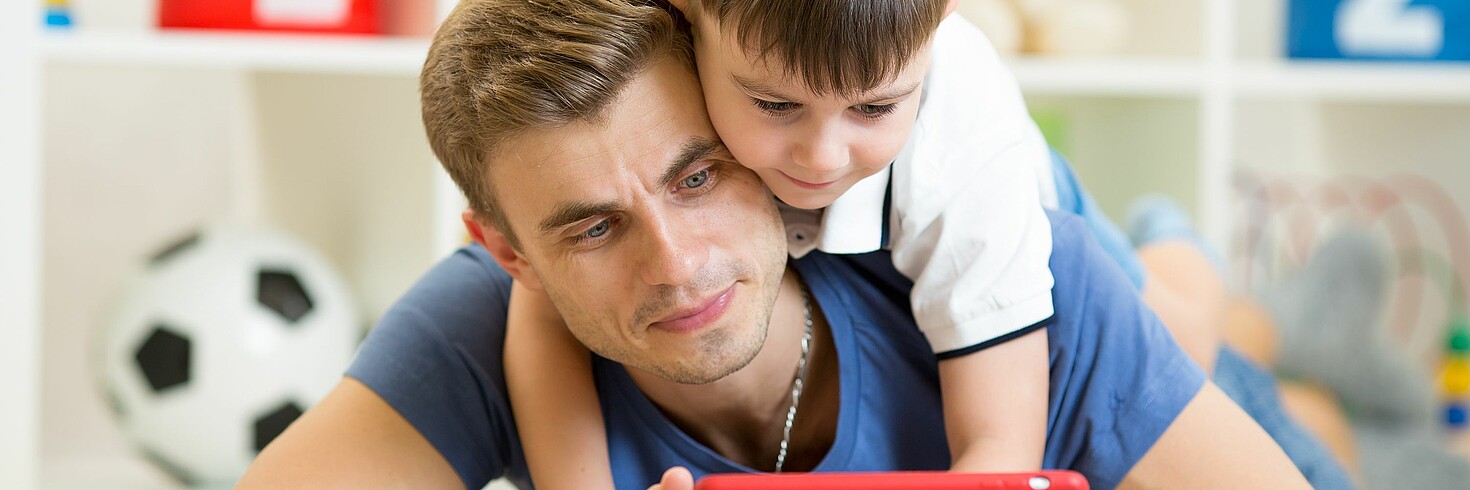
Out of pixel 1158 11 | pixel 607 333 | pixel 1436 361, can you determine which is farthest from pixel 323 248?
pixel 1436 361

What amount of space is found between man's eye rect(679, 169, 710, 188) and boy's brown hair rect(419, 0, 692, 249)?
0.07 metres

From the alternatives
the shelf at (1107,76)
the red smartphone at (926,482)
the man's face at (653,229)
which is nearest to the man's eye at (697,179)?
the man's face at (653,229)

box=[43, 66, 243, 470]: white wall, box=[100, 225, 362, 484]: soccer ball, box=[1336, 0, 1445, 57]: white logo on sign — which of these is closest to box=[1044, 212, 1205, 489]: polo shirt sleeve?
box=[100, 225, 362, 484]: soccer ball

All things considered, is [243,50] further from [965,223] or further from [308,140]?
[965,223]

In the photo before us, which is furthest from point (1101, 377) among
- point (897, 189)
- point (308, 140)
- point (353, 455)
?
point (308, 140)

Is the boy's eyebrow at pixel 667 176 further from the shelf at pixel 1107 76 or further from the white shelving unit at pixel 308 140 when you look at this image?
the shelf at pixel 1107 76

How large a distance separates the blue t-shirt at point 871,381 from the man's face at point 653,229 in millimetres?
112

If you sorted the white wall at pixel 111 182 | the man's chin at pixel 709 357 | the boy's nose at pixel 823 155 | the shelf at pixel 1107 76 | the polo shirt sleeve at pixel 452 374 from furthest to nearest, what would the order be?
the white wall at pixel 111 182 → the shelf at pixel 1107 76 → the polo shirt sleeve at pixel 452 374 → the man's chin at pixel 709 357 → the boy's nose at pixel 823 155

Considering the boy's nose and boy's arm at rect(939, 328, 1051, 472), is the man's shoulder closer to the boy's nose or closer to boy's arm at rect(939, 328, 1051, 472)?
boy's arm at rect(939, 328, 1051, 472)

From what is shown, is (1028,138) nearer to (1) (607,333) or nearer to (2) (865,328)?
(2) (865,328)

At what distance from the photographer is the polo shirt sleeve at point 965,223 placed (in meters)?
0.83

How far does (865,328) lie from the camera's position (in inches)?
37.4

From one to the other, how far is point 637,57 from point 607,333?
0.61 ft

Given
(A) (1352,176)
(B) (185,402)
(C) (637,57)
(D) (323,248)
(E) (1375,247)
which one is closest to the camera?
(C) (637,57)
